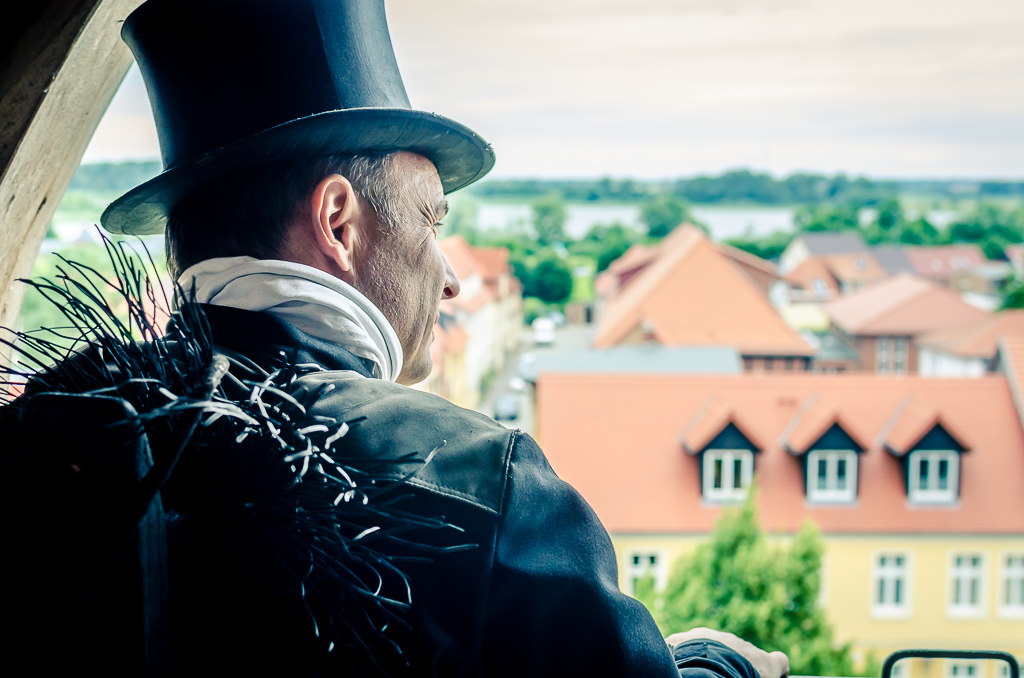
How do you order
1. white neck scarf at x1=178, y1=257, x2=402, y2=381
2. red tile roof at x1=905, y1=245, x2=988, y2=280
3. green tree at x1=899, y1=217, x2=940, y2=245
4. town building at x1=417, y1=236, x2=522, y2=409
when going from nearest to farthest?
white neck scarf at x1=178, y1=257, x2=402, y2=381
town building at x1=417, y1=236, x2=522, y2=409
red tile roof at x1=905, y1=245, x2=988, y2=280
green tree at x1=899, y1=217, x2=940, y2=245

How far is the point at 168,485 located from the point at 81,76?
0.60 meters

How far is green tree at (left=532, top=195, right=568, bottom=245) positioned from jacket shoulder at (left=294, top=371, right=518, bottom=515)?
29.4m

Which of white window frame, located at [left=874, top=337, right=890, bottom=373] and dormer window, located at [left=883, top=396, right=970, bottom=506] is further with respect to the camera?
white window frame, located at [left=874, top=337, right=890, bottom=373]

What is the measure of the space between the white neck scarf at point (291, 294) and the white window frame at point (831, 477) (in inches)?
469

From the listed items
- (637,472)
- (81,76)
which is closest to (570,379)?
(637,472)

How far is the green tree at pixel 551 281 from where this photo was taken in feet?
92.5

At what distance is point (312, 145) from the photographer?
61 cm

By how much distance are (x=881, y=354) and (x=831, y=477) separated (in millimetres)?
11413

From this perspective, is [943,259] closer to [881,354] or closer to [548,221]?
[881,354]

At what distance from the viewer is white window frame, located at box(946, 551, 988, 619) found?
36.5 feet

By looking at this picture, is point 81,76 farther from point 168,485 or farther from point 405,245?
point 168,485

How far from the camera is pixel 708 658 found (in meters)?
0.63

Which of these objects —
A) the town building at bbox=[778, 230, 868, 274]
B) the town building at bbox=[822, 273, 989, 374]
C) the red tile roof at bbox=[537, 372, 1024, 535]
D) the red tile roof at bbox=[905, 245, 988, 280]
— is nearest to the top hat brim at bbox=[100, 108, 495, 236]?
the red tile roof at bbox=[537, 372, 1024, 535]

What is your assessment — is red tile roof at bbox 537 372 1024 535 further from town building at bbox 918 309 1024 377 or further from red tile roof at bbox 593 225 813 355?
town building at bbox 918 309 1024 377
